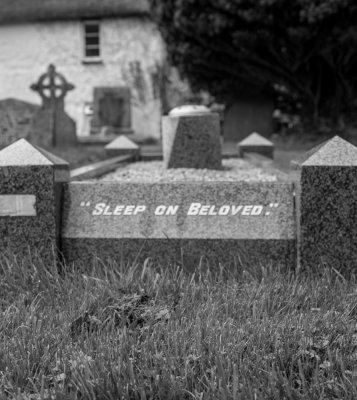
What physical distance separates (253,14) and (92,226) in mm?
10167

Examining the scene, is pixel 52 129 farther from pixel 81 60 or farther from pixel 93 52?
pixel 93 52

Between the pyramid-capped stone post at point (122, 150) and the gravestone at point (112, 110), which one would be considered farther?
the gravestone at point (112, 110)

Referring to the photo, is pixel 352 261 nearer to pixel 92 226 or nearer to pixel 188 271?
pixel 188 271

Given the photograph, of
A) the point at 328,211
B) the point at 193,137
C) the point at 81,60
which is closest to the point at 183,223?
the point at 328,211

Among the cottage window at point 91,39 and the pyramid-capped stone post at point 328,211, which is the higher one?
the cottage window at point 91,39

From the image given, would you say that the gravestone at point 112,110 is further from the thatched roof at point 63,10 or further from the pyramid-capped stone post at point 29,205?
the pyramid-capped stone post at point 29,205

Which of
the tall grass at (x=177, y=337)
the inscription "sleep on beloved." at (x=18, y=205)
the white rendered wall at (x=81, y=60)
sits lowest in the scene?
the tall grass at (x=177, y=337)

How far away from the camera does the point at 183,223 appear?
3754 mm

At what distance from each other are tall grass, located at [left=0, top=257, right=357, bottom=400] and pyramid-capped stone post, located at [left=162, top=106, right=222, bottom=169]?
3618 mm

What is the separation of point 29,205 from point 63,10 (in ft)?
66.7

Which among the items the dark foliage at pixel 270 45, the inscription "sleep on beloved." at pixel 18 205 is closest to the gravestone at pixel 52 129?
the dark foliage at pixel 270 45

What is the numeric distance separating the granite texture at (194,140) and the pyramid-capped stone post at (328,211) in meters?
3.39

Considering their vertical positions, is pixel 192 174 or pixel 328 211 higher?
pixel 328 211

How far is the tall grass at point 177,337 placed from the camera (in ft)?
6.91
